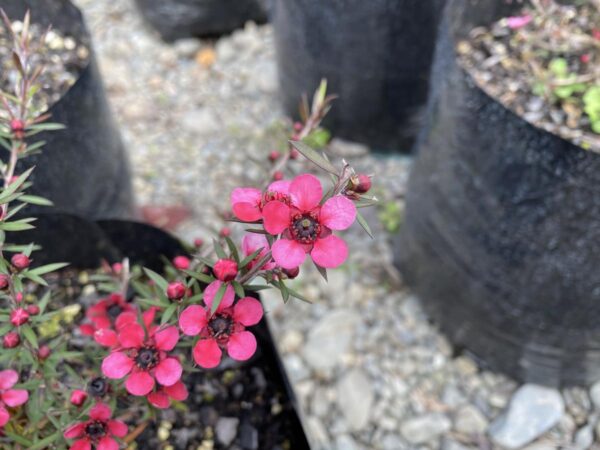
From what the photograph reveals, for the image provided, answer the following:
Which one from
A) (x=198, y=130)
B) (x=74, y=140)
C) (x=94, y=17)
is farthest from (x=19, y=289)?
(x=94, y=17)

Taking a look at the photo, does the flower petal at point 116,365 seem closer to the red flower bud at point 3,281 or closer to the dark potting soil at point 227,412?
the red flower bud at point 3,281

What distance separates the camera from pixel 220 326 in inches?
26.6

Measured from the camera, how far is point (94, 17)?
2590mm

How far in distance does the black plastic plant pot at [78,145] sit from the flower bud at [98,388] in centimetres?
46

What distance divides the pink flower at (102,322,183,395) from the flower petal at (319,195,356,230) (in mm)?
257

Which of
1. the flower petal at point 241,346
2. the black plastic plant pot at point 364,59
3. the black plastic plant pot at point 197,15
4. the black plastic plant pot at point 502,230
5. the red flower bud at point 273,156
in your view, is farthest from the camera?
the black plastic plant pot at point 197,15

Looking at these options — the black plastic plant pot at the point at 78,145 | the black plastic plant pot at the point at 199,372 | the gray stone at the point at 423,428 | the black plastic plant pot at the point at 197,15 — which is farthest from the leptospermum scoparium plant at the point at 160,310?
the black plastic plant pot at the point at 197,15

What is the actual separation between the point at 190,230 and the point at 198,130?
0.48 meters

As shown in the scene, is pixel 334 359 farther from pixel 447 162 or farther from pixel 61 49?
pixel 61 49

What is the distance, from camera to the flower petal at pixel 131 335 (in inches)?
27.6

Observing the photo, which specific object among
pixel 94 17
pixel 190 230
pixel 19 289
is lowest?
pixel 190 230

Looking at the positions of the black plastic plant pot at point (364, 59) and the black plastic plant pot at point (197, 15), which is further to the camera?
the black plastic plant pot at point (197, 15)

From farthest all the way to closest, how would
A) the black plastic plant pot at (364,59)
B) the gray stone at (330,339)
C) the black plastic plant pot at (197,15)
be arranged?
the black plastic plant pot at (197,15), the black plastic plant pot at (364,59), the gray stone at (330,339)

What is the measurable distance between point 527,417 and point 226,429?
0.83 metres
